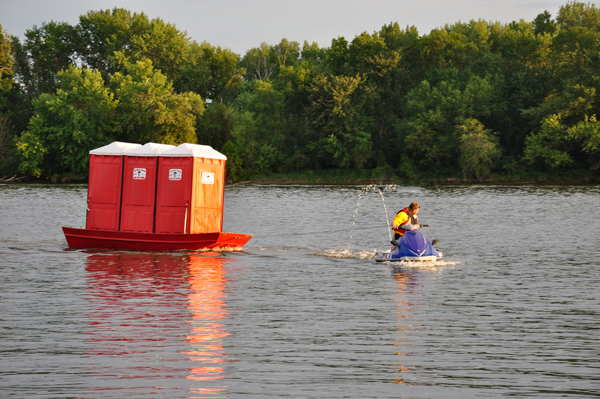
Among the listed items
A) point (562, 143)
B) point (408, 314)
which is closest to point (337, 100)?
point (562, 143)

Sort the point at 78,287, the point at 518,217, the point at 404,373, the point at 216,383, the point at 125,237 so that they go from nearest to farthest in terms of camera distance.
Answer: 1. the point at 216,383
2. the point at 404,373
3. the point at 78,287
4. the point at 125,237
5. the point at 518,217

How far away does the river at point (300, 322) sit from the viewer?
28.5ft

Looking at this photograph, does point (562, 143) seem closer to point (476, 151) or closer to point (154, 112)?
point (476, 151)

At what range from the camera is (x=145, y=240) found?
23.3m

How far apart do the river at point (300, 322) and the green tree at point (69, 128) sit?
2413 inches

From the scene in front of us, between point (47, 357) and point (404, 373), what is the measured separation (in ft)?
16.1

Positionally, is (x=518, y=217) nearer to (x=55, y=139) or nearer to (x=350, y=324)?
(x=350, y=324)

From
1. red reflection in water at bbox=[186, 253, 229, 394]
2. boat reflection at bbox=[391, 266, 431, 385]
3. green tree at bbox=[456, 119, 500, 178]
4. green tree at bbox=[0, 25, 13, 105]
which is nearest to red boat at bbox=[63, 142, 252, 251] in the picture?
red reflection in water at bbox=[186, 253, 229, 394]

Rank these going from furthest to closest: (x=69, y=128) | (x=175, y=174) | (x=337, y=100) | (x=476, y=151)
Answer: (x=337, y=100) → (x=69, y=128) → (x=476, y=151) → (x=175, y=174)

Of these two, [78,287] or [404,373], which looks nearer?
[404,373]

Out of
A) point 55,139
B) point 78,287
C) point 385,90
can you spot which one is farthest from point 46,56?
point 78,287

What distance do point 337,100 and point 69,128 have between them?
34426 mm

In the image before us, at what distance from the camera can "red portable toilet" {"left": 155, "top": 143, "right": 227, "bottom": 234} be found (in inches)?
911

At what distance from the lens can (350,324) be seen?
12.3 m
